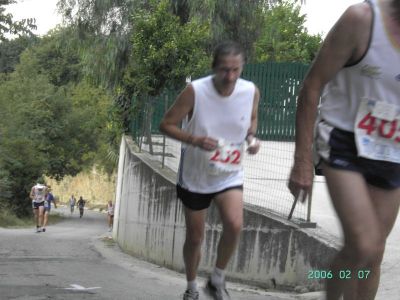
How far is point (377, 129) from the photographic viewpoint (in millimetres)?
3576

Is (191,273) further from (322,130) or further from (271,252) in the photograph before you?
(271,252)

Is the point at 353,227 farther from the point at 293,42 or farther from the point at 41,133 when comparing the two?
the point at 293,42

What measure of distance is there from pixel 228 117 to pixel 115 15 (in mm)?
17080

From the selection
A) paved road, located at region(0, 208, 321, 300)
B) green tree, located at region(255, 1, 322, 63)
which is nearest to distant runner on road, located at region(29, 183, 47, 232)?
paved road, located at region(0, 208, 321, 300)

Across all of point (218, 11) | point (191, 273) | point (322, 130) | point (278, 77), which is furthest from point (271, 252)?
point (218, 11)

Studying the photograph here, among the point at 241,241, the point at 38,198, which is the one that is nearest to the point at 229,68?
the point at 241,241

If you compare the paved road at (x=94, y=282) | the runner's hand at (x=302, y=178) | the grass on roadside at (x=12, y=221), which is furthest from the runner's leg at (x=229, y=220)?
the grass on roadside at (x=12, y=221)

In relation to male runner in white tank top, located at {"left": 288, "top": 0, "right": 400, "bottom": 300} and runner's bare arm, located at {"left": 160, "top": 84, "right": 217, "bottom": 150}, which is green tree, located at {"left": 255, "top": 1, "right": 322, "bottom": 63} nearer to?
runner's bare arm, located at {"left": 160, "top": 84, "right": 217, "bottom": 150}

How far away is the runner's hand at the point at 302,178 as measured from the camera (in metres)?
3.48

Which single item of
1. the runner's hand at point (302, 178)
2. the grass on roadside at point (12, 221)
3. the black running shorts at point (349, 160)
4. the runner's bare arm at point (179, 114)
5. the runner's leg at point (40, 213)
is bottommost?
the grass on roadside at point (12, 221)

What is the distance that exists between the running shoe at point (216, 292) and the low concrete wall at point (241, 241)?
3.31 feet

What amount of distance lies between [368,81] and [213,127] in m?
1.99

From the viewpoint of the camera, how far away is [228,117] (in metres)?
5.42

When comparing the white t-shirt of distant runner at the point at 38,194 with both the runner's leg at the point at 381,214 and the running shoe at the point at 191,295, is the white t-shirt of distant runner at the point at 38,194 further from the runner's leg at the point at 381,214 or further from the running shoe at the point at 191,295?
the runner's leg at the point at 381,214
